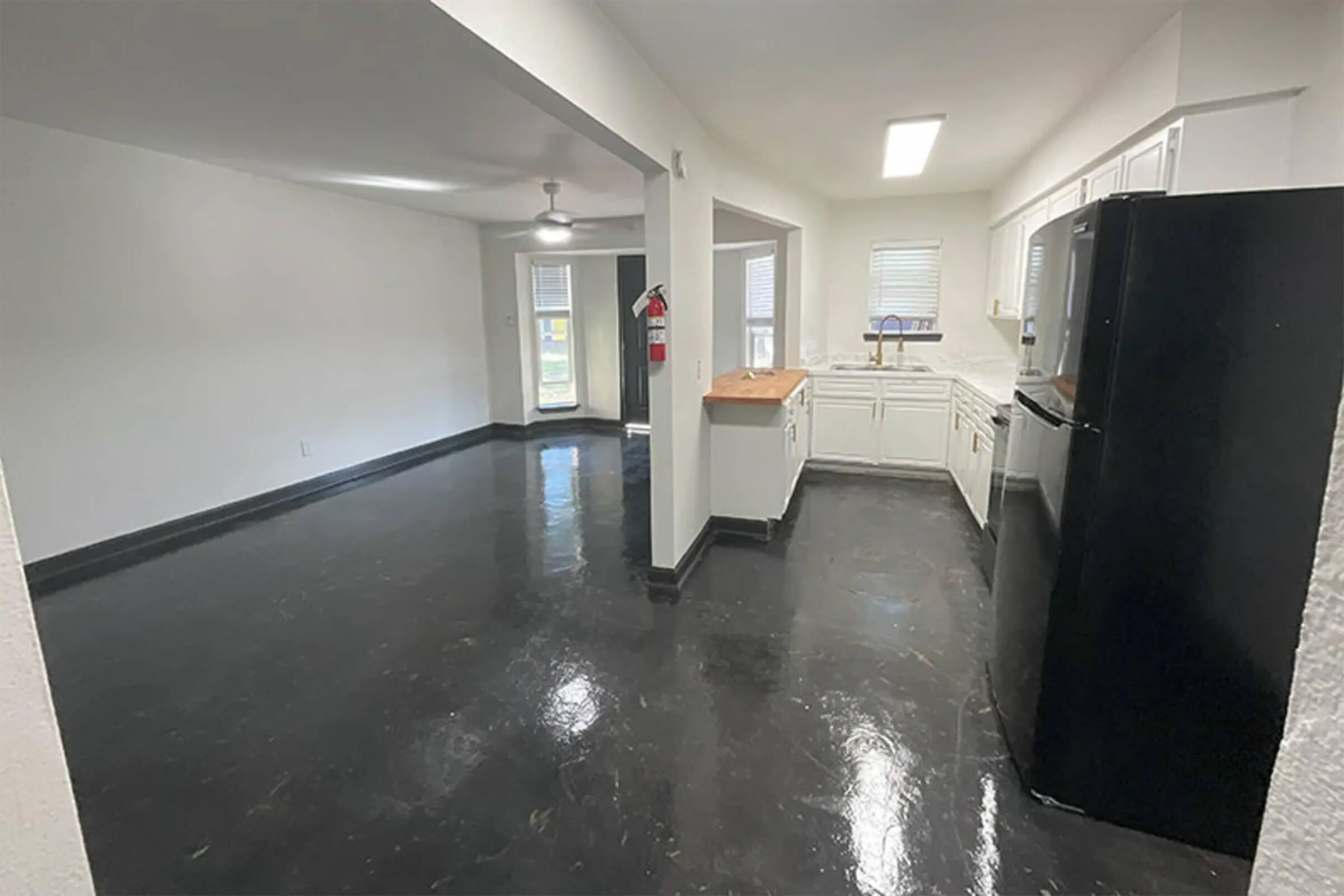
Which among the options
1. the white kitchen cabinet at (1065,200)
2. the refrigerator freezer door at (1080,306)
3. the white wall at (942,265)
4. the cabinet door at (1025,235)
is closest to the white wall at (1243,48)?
the refrigerator freezer door at (1080,306)

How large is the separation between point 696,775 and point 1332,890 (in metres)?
1.89

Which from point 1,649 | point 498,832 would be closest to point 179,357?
point 498,832

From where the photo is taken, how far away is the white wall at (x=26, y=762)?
44cm

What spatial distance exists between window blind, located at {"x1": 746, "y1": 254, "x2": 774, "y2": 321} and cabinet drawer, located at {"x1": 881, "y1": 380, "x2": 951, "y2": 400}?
162 centimetres

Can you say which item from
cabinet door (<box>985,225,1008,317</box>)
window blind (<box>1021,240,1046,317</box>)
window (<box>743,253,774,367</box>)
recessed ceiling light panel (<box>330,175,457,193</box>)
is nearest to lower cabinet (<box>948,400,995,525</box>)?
cabinet door (<box>985,225,1008,317</box>)

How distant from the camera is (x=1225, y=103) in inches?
91.7

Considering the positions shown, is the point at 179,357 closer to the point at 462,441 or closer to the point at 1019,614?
the point at 462,441

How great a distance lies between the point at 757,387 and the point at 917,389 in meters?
1.77

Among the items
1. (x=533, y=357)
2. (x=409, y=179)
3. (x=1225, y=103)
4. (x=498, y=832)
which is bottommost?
(x=498, y=832)

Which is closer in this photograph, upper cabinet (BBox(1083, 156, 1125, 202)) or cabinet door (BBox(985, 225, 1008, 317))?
upper cabinet (BBox(1083, 156, 1125, 202))

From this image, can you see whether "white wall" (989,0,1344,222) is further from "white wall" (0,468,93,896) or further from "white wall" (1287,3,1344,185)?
"white wall" (0,468,93,896)

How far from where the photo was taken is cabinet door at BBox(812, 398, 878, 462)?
5484mm

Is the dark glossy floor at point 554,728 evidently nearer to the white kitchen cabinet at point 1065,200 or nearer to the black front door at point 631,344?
the white kitchen cabinet at point 1065,200

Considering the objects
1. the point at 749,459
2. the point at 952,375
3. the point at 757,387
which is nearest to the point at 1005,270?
the point at 952,375
